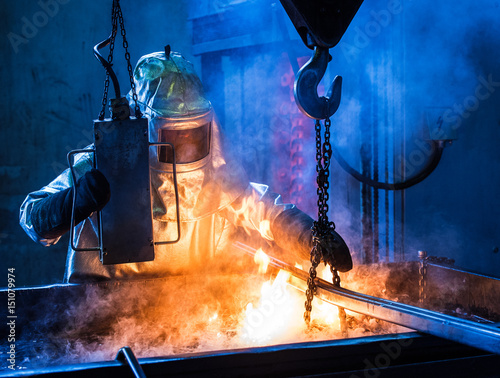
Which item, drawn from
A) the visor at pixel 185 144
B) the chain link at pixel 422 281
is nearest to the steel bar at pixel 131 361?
the visor at pixel 185 144

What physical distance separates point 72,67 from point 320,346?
144 inches

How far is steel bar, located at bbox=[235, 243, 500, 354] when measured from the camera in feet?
4.29

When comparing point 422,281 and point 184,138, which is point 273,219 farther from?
point 422,281

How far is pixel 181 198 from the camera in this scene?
257cm

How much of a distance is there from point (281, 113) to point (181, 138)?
5.56ft

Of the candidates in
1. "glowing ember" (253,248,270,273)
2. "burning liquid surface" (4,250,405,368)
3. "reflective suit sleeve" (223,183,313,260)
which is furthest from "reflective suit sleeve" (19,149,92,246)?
"glowing ember" (253,248,270,273)

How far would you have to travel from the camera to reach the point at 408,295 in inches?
101

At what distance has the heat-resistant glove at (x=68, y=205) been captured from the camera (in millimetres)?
1667

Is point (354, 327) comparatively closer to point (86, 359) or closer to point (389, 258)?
point (86, 359)

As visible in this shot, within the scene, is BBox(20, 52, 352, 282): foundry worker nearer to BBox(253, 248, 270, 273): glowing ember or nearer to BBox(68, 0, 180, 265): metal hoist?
BBox(253, 248, 270, 273): glowing ember

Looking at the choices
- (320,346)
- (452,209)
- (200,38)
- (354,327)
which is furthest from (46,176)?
(452,209)

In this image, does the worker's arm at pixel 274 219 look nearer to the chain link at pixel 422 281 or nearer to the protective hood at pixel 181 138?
the protective hood at pixel 181 138

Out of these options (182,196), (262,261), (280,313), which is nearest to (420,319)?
(280,313)

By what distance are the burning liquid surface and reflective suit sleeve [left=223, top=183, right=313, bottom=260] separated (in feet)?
0.71
